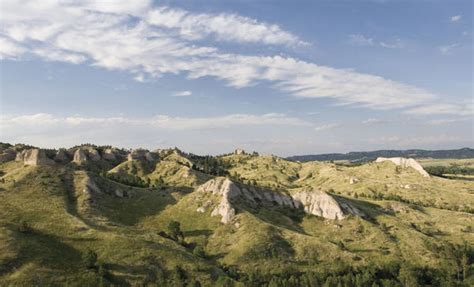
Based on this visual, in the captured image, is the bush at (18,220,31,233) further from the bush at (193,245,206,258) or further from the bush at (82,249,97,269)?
the bush at (193,245,206,258)

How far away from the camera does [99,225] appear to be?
192 metres

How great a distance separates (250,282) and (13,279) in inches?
3249

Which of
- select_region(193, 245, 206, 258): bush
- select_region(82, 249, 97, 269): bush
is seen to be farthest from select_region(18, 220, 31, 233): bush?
select_region(193, 245, 206, 258): bush

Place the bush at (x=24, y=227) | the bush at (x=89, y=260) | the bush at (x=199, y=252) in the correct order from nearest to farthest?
the bush at (x=89, y=260) → the bush at (x=24, y=227) → the bush at (x=199, y=252)

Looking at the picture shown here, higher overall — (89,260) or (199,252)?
(89,260)

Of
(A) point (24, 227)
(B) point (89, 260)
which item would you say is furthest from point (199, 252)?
(A) point (24, 227)

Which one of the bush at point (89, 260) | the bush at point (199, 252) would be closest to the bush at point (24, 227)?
the bush at point (89, 260)

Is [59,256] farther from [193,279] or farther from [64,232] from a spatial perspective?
[193,279]

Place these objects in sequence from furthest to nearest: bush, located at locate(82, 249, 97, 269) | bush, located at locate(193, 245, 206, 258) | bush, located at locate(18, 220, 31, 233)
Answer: bush, located at locate(193, 245, 206, 258)
bush, located at locate(18, 220, 31, 233)
bush, located at locate(82, 249, 97, 269)

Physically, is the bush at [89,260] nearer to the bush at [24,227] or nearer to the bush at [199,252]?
the bush at [24,227]

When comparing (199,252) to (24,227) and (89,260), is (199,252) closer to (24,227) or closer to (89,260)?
(89,260)

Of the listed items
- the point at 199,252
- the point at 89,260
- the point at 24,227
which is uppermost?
the point at 24,227

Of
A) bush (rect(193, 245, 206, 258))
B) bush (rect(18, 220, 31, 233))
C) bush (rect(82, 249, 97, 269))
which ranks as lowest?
bush (rect(193, 245, 206, 258))

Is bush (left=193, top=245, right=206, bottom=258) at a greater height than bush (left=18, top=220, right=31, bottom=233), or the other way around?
bush (left=18, top=220, right=31, bottom=233)
